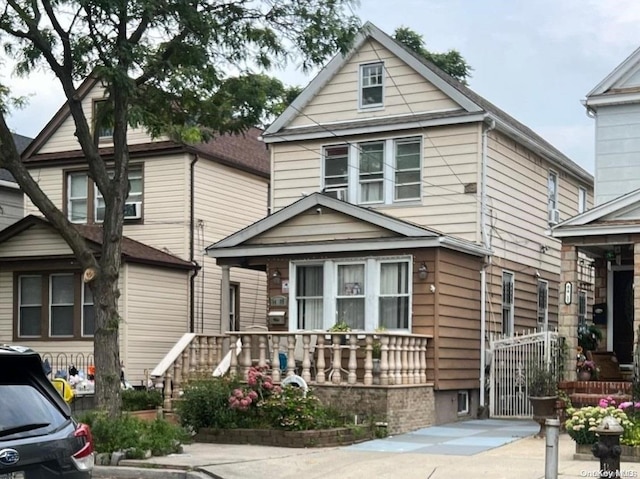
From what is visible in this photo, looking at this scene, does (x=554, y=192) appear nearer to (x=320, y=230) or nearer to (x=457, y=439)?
(x=320, y=230)

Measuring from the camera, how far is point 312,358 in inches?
723

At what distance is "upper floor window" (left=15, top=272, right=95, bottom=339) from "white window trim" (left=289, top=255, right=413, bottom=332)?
5.80 m

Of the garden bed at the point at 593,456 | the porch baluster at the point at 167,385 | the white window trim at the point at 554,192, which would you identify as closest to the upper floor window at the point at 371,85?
the white window trim at the point at 554,192

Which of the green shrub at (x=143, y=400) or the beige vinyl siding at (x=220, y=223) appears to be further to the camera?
the beige vinyl siding at (x=220, y=223)

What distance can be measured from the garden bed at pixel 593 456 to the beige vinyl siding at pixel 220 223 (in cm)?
1342

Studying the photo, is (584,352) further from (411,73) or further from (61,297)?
(61,297)

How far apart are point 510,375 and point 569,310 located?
3169 mm

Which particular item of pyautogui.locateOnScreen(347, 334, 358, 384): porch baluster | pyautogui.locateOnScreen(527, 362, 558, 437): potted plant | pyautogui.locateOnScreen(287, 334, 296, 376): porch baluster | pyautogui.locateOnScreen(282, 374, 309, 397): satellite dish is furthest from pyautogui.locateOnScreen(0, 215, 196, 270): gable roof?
pyautogui.locateOnScreen(527, 362, 558, 437): potted plant

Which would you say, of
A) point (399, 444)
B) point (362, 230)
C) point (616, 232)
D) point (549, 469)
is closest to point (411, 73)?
point (362, 230)

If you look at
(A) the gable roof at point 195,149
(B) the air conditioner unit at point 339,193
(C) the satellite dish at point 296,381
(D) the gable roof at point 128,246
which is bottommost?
(C) the satellite dish at point 296,381

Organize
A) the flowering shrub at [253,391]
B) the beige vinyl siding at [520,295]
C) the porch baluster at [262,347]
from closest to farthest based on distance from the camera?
the flowering shrub at [253,391] < the porch baluster at [262,347] < the beige vinyl siding at [520,295]

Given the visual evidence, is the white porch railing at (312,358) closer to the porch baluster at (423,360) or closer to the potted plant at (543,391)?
the porch baluster at (423,360)

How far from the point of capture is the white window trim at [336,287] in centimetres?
1912

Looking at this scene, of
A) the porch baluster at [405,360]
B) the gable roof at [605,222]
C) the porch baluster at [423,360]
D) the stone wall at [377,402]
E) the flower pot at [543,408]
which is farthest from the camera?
the porch baluster at [423,360]
